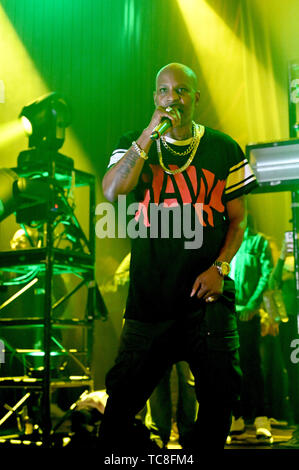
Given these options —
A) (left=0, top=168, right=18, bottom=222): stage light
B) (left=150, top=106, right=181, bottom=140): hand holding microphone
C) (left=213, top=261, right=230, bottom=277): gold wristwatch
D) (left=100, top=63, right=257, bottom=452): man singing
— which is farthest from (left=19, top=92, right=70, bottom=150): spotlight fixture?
(left=213, top=261, right=230, bottom=277): gold wristwatch

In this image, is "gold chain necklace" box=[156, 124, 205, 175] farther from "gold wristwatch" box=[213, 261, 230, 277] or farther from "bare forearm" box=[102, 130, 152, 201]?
"gold wristwatch" box=[213, 261, 230, 277]

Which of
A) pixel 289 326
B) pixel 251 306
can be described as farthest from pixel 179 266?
pixel 289 326

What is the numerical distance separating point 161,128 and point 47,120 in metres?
2.33

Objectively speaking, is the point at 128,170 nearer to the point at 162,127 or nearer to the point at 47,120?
the point at 162,127

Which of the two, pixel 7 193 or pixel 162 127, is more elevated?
pixel 7 193

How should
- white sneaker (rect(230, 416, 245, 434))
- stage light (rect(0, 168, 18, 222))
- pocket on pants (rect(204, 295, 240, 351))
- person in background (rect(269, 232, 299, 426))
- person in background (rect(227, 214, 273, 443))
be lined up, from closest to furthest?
pocket on pants (rect(204, 295, 240, 351)) < stage light (rect(0, 168, 18, 222)) < white sneaker (rect(230, 416, 245, 434)) < person in background (rect(227, 214, 273, 443)) < person in background (rect(269, 232, 299, 426))

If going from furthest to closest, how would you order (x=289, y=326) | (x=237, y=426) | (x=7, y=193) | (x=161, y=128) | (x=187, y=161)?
(x=289, y=326) < (x=237, y=426) < (x=7, y=193) < (x=187, y=161) < (x=161, y=128)

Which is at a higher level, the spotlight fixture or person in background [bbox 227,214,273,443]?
the spotlight fixture

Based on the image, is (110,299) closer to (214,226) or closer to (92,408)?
(92,408)

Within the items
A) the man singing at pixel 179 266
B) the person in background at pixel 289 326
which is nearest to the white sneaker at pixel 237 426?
the person in background at pixel 289 326

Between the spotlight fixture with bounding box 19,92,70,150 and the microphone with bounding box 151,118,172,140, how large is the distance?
7.38 ft

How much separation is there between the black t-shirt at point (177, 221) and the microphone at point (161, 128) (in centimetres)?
16

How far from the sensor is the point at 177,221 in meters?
1.75

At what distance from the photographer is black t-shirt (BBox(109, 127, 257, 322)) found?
1.71 metres
